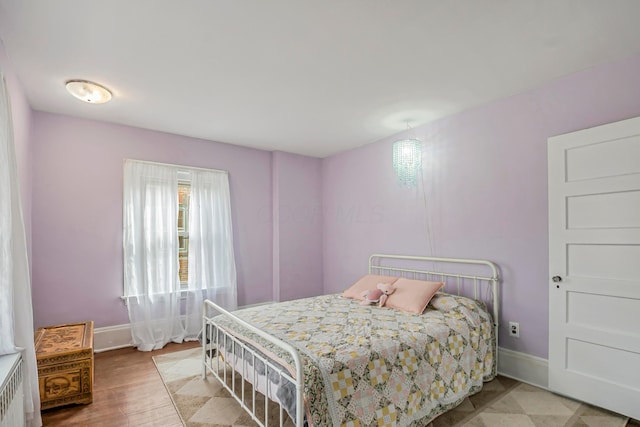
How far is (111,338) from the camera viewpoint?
11.3ft

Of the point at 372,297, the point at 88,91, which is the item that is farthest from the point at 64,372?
the point at 372,297

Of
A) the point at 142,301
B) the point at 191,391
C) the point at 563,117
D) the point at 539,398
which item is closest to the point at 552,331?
the point at 539,398

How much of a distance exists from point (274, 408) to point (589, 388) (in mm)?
2223

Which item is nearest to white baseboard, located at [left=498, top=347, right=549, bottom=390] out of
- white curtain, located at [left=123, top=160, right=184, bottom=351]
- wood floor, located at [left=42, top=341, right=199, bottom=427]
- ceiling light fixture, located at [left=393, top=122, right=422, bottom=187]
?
ceiling light fixture, located at [left=393, top=122, right=422, bottom=187]

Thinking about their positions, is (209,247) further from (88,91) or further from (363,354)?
(363,354)

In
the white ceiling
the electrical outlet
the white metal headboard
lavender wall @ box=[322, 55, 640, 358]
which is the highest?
the white ceiling

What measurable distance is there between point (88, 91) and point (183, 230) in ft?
5.87

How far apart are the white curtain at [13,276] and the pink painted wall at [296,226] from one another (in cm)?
282

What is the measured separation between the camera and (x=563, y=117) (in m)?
2.53

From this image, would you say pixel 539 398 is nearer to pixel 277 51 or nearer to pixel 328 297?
pixel 328 297

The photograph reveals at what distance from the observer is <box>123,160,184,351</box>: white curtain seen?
350cm

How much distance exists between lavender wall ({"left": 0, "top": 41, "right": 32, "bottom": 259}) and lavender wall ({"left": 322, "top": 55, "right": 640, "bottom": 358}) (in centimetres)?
340

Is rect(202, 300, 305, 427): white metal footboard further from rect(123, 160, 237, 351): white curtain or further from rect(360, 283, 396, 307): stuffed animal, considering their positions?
rect(360, 283, 396, 307): stuffed animal

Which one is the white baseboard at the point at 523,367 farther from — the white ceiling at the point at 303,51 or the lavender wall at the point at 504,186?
the white ceiling at the point at 303,51
